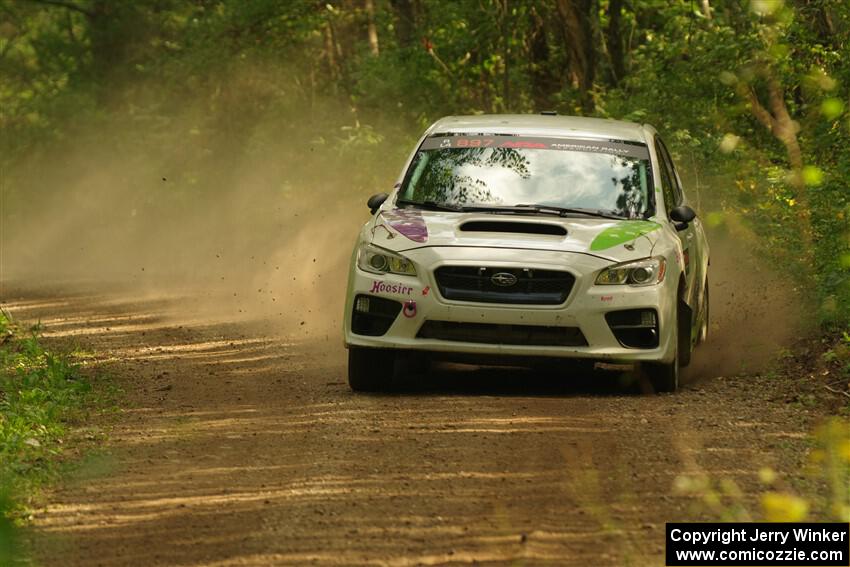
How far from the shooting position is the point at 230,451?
24.8 ft

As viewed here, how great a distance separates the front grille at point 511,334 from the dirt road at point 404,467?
38 cm

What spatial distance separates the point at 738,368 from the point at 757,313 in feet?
6.71

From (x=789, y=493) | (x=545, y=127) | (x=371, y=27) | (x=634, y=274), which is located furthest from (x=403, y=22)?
(x=789, y=493)

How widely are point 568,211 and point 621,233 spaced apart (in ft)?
1.72

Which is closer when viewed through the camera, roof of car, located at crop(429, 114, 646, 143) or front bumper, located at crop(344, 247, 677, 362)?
front bumper, located at crop(344, 247, 677, 362)

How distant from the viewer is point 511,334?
9.04 meters

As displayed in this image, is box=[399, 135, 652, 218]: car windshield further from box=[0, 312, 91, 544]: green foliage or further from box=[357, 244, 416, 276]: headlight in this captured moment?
box=[0, 312, 91, 544]: green foliage

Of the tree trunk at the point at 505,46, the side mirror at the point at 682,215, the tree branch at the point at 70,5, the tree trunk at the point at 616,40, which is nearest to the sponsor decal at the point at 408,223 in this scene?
the side mirror at the point at 682,215

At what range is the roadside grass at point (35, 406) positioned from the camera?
7.21 metres

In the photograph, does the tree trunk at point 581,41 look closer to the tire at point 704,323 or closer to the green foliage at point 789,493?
the tire at point 704,323

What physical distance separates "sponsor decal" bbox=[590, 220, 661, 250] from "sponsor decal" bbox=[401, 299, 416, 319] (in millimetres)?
1170

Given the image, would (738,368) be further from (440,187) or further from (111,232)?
(111,232)

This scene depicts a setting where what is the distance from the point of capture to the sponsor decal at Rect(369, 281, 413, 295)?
29.7 feet

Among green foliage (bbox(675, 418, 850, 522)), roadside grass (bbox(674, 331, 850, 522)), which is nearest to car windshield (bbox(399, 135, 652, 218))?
roadside grass (bbox(674, 331, 850, 522))
